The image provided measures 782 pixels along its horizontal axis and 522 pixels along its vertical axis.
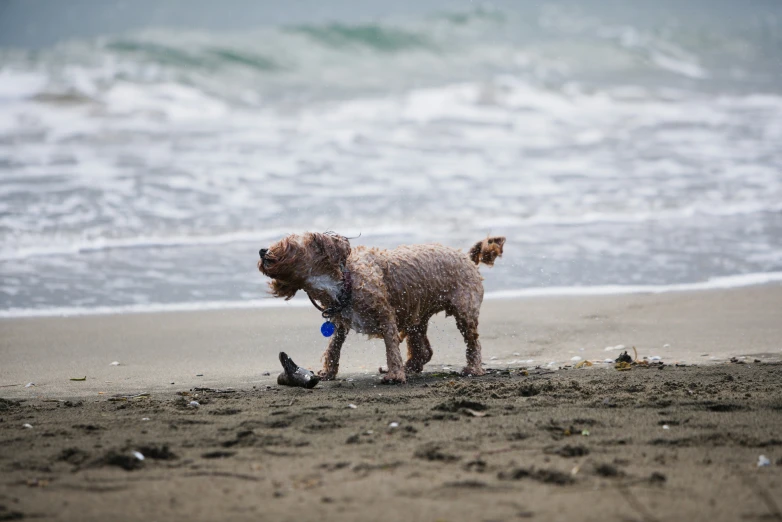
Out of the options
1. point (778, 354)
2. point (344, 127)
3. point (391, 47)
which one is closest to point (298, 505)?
point (778, 354)

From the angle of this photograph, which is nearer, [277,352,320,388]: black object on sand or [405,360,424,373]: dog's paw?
[277,352,320,388]: black object on sand

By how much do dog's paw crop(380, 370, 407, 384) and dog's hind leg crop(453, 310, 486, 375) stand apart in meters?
0.58

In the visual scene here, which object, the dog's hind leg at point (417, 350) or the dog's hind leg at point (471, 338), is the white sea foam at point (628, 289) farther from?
the dog's hind leg at point (471, 338)

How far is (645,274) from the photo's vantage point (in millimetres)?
9672

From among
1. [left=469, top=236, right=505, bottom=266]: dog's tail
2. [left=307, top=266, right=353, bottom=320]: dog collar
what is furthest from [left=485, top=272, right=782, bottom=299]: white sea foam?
[left=307, top=266, right=353, bottom=320]: dog collar

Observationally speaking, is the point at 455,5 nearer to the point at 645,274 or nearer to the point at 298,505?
the point at 645,274

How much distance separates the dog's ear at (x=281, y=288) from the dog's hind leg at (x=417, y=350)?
42.4 inches

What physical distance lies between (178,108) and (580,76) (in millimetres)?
11267

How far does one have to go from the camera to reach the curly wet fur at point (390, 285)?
593 centimetres

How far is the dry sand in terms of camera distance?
12.2 ft

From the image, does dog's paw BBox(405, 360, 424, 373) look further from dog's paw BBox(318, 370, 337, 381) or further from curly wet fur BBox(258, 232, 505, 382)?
dog's paw BBox(318, 370, 337, 381)

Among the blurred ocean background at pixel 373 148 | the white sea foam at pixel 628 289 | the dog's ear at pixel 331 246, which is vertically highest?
the blurred ocean background at pixel 373 148

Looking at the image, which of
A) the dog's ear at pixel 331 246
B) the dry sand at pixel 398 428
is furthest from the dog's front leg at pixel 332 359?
the dog's ear at pixel 331 246

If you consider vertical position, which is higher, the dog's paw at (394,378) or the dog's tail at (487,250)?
the dog's tail at (487,250)
